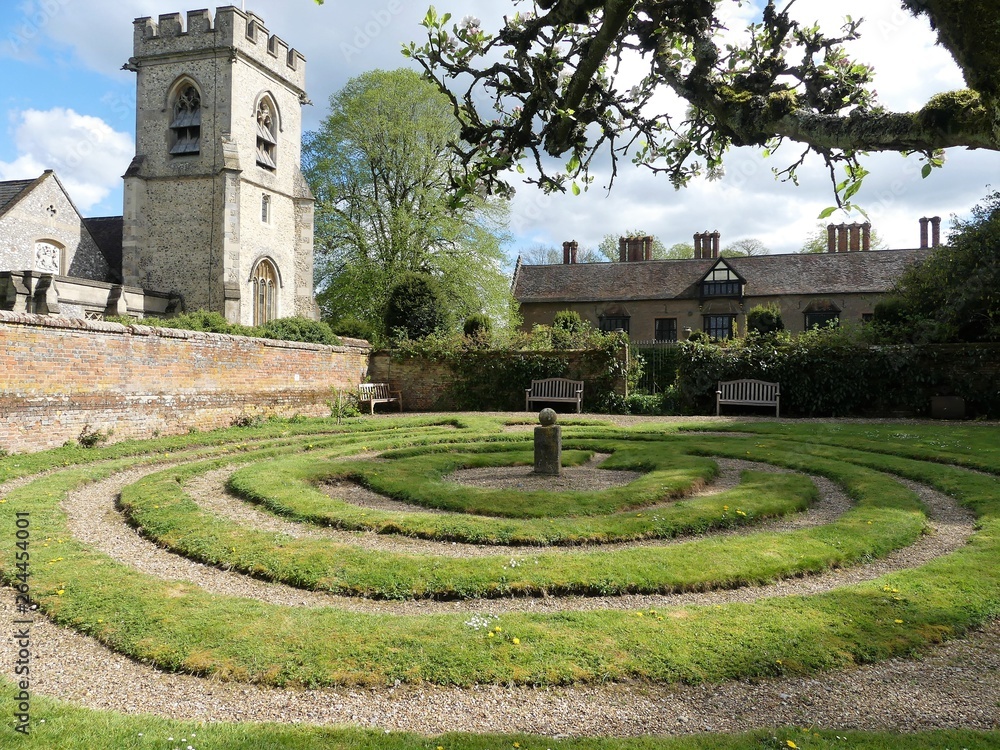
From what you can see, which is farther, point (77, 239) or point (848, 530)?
point (77, 239)

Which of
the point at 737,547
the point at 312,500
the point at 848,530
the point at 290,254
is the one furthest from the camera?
the point at 290,254

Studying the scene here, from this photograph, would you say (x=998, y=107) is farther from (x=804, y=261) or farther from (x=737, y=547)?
(x=804, y=261)

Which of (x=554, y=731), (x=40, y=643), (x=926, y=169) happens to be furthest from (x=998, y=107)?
(x=40, y=643)

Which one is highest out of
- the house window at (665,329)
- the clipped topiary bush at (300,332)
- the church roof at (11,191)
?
the church roof at (11,191)

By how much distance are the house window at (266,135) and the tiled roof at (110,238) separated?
8.44 m

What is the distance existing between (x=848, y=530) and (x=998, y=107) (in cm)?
511

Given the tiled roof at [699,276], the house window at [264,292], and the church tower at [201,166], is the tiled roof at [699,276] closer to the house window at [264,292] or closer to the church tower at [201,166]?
the house window at [264,292]

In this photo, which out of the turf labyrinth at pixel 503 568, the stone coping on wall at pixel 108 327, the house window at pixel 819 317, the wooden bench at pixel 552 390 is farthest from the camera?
the house window at pixel 819 317

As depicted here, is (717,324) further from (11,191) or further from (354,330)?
(11,191)

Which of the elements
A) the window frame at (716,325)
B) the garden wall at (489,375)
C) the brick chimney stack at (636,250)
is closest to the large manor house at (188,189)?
the garden wall at (489,375)

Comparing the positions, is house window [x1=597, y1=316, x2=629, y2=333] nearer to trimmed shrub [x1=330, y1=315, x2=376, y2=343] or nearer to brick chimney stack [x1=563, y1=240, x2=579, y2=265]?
brick chimney stack [x1=563, y1=240, x2=579, y2=265]

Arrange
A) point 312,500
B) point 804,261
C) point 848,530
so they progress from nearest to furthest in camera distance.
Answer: point 848,530 < point 312,500 < point 804,261

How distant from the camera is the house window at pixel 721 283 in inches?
1587

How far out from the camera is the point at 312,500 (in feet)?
26.7
